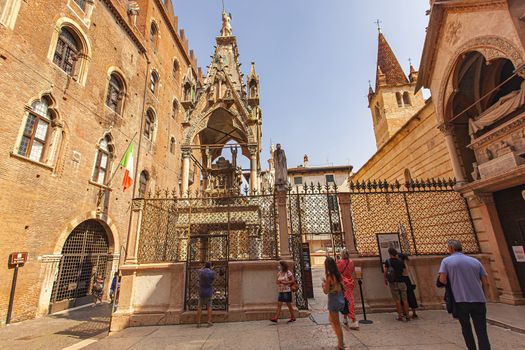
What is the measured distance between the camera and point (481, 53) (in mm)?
7855

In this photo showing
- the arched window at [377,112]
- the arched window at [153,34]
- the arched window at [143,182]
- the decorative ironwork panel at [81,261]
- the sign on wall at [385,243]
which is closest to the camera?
the sign on wall at [385,243]

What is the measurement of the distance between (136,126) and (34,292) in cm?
1200

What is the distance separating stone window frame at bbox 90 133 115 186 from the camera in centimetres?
1449

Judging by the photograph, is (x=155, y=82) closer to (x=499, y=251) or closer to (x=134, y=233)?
(x=134, y=233)

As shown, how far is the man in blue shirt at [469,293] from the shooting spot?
3.87 metres

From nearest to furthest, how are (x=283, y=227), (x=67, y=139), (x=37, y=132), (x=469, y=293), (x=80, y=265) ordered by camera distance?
(x=469, y=293) < (x=283, y=227) < (x=37, y=132) < (x=67, y=139) < (x=80, y=265)

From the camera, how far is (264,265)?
7.61 meters

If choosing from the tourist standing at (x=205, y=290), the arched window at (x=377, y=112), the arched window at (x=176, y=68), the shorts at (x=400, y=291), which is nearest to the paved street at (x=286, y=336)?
the tourist standing at (x=205, y=290)

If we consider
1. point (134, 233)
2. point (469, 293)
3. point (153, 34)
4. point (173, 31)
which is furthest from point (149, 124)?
point (469, 293)

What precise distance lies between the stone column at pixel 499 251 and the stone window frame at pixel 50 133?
17460 millimetres

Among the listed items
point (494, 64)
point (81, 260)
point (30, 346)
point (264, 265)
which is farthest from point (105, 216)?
point (494, 64)

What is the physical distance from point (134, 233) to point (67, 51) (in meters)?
12.3

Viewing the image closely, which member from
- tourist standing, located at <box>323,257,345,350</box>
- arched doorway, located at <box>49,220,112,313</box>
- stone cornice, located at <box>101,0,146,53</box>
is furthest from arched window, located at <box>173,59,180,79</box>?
tourist standing, located at <box>323,257,345,350</box>

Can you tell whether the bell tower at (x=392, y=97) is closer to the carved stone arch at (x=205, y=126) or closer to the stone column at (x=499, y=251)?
the stone column at (x=499, y=251)
